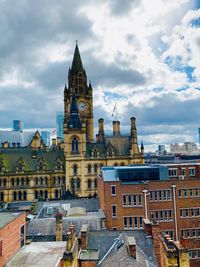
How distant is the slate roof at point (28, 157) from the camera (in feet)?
279

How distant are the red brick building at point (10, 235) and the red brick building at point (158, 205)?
21608mm

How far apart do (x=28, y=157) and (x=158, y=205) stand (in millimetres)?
48462

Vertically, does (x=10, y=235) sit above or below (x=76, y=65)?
below

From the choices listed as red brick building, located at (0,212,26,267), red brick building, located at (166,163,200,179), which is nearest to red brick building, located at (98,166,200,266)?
red brick building, located at (166,163,200,179)

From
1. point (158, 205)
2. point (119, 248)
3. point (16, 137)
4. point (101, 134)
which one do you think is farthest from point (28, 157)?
point (119, 248)

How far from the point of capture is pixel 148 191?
51.3 meters

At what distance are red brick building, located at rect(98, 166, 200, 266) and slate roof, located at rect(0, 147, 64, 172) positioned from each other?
37.7 metres

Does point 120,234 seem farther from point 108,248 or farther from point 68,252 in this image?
point 68,252

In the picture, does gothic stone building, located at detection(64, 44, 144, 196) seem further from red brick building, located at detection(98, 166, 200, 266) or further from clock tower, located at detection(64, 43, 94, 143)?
red brick building, located at detection(98, 166, 200, 266)

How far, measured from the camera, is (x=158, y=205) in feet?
169

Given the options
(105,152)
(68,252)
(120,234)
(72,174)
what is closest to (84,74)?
(105,152)

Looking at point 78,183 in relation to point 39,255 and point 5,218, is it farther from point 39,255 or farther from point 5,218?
point 39,255

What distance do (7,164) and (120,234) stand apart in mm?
60546

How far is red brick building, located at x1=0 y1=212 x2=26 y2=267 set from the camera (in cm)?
2447
